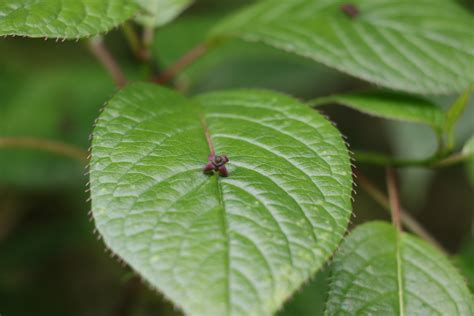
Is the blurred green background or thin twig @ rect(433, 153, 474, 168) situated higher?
thin twig @ rect(433, 153, 474, 168)

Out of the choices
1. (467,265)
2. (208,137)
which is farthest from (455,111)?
(208,137)

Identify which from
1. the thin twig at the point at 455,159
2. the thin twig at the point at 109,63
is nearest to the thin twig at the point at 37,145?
the thin twig at the point at 109,63

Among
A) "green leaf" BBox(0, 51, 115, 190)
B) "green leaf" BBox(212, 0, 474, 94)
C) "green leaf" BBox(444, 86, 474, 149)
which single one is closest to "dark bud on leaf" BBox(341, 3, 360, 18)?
"green leaf" BBox(212, 0, 474, 94)

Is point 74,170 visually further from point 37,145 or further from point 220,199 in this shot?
point 220,199

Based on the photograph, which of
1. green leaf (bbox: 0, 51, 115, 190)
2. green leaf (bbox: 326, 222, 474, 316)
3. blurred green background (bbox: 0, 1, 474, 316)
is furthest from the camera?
green leaf (bbox: 0, 51, 115, 190)

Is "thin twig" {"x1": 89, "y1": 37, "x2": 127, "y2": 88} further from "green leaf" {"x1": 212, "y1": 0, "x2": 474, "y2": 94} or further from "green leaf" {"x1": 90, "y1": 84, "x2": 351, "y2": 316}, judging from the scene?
"green leaf" {"x1": 90, "y1": 84, "x2": 351, "y2": 316}

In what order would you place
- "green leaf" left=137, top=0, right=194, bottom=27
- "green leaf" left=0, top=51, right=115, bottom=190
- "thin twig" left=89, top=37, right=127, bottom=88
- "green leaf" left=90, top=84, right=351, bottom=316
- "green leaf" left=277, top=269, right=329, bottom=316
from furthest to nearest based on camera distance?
1. "green leaf" left=0, top=51, right=115, bottom=190
2. "green leaf" left=277, top=269, right=329, bottom=316
3. "thin twig" left=89, top=37, right=127, bottom=88
4. "green leaf" left=137, top=0, right=194, bottom=27
5. "green leaf" left=90, top=84, right=351, bottom=316

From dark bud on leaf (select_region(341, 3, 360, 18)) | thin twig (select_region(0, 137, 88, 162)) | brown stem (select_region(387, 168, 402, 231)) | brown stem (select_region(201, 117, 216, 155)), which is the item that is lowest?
brown stem (select_region(387, 168, 402, 231))

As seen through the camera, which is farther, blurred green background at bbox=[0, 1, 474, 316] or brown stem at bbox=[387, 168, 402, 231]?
blurred green background at bbox=[0, 1, 474, 316]
